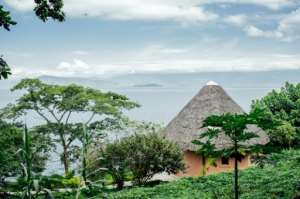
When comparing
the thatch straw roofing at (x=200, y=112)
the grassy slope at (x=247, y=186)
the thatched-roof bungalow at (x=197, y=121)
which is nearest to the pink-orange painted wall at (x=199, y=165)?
the thatched-roof bungalow at (x=197, y=121)

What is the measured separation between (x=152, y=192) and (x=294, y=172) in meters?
3.10

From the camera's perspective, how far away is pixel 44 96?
26562mm

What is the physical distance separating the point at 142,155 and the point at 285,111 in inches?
441

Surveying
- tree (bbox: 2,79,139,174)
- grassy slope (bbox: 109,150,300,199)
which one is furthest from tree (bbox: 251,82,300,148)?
grassy slope (bbox: 109,150,300,199)

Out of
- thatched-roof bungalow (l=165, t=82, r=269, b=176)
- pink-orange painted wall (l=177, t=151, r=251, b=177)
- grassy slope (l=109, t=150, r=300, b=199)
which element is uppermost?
thatched-roof bungalow (l=165, t=82, r=269, b=176)

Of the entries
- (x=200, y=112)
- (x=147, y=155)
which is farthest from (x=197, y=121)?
(x=147, y=155)

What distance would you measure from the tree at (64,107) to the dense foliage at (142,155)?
737 cm

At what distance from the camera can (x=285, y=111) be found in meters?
27.0

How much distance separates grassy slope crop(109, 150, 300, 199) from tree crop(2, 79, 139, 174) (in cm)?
1413

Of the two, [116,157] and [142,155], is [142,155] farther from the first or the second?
[116,157]

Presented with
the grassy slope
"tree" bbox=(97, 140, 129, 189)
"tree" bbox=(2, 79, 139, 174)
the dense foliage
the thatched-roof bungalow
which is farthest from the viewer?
"tree" bbox=(2, 79, 139, 174)

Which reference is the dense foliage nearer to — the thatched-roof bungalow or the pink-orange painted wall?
the pink-orange painted wall

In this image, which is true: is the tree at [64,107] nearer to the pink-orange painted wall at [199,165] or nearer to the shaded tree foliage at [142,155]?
the pink-orange painted wall at [199,165]

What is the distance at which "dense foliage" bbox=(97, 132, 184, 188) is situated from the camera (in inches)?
734
